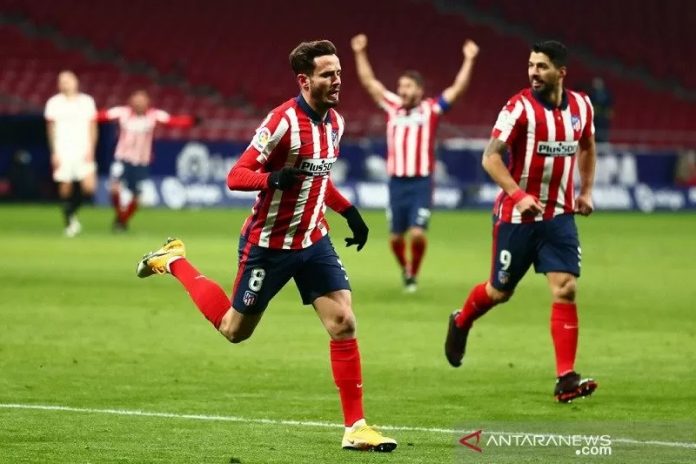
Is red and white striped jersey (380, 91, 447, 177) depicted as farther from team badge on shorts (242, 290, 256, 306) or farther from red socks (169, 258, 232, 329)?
team badge on shorts (242, 290, 256, 306)

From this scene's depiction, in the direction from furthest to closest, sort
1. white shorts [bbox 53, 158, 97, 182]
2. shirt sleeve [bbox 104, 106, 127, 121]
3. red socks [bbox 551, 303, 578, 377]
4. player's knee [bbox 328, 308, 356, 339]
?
1. shirt sleeve [bbox 104, 106, 127, 121]
2. white shorts [bbox 53, 158, 97, 182]
3. red socks [bbox 551, 303, 578, 377]
4. player's knee [bbox 328, 308, 356, 339]

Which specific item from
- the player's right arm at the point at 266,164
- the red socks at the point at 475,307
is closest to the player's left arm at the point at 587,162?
the red socks at the point at 475,307

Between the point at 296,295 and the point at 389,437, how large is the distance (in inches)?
310

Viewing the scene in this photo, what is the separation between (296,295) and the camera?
15625 millimetres

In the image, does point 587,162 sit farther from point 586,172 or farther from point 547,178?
point 547,178

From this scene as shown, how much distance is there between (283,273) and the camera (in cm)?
791

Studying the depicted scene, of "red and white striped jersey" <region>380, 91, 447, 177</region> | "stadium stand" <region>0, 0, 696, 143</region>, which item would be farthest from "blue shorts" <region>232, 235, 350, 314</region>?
"stadium stand" <region>0, 0, 696, 143</region>

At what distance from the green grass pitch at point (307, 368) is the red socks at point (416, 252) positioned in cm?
28

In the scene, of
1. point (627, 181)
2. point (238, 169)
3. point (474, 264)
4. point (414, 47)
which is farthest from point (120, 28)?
point (238, 169)

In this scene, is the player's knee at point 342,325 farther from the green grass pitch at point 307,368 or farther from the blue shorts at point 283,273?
the green grass pitch at point 307,368

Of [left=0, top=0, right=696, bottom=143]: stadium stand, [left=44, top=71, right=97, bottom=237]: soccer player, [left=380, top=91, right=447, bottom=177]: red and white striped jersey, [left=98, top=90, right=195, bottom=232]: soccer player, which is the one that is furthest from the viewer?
[left=0, top=0, right=696, bottom=143]: stadium stand

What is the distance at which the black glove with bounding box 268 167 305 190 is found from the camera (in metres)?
7.27

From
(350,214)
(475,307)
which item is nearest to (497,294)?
(475,307)

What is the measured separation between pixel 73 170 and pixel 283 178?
17.0 meters
